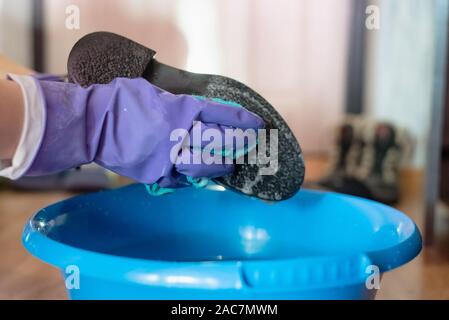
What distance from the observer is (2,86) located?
406 mm

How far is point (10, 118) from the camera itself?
397mm

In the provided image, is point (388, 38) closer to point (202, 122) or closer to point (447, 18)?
point (447, 18)

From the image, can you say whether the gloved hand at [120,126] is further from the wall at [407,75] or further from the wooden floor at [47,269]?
the wall at [407,75]

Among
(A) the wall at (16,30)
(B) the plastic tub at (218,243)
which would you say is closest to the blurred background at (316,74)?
(A) the wall at (16,30)

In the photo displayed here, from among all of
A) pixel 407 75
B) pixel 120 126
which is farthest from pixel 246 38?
pixel 407 75

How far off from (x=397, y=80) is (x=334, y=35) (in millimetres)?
592

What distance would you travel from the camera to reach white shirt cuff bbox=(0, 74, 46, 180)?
402 mm

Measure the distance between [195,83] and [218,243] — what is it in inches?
10.3

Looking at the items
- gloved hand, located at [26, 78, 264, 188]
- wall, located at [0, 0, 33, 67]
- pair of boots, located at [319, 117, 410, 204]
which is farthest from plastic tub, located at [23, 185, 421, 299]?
pair of boots, located at [319, 117, 410, 204]

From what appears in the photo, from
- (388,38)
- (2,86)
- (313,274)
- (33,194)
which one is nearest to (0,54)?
(2,86)

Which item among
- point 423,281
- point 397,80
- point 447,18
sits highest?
point 447,18

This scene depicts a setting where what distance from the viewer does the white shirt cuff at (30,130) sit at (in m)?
0.40

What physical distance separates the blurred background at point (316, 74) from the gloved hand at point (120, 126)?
118 millimetres
